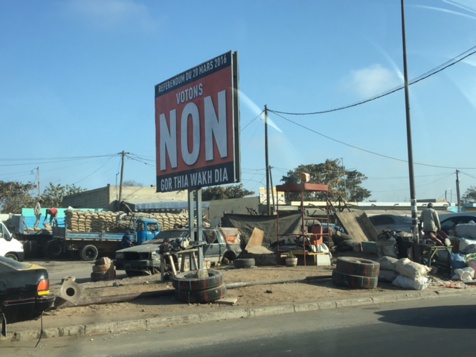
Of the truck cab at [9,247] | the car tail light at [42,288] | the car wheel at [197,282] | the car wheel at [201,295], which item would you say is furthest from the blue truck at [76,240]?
the car tail light at [42,288]

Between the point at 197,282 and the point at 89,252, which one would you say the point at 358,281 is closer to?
the point at 197,282

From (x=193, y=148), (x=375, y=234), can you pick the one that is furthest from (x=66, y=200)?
(x=193, y=148)

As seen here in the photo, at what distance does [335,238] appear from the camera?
18953mm

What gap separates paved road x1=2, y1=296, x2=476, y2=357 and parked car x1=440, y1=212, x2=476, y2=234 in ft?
33.9

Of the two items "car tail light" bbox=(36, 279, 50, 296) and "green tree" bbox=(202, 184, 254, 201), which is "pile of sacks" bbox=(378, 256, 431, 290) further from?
"green tree" bbox=(202, 184, 254, 201)

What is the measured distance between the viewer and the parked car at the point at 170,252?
1314cm

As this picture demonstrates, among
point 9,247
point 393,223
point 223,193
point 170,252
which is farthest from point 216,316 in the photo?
point 223,193

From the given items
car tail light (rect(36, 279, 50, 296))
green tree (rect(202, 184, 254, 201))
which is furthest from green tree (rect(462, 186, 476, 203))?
A: car tail light (rect(36, 279, 50, 296))

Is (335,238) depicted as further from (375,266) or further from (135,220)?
(135,220)

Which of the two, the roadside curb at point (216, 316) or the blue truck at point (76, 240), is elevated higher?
the blue truck at point (76, 240)

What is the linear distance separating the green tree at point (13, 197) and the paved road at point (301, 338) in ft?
191

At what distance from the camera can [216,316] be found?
29.7 ft

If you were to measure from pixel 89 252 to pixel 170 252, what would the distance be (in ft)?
53.1

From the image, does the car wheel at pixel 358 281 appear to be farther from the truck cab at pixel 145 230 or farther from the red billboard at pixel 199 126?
the truck cab at pixel 145 230
